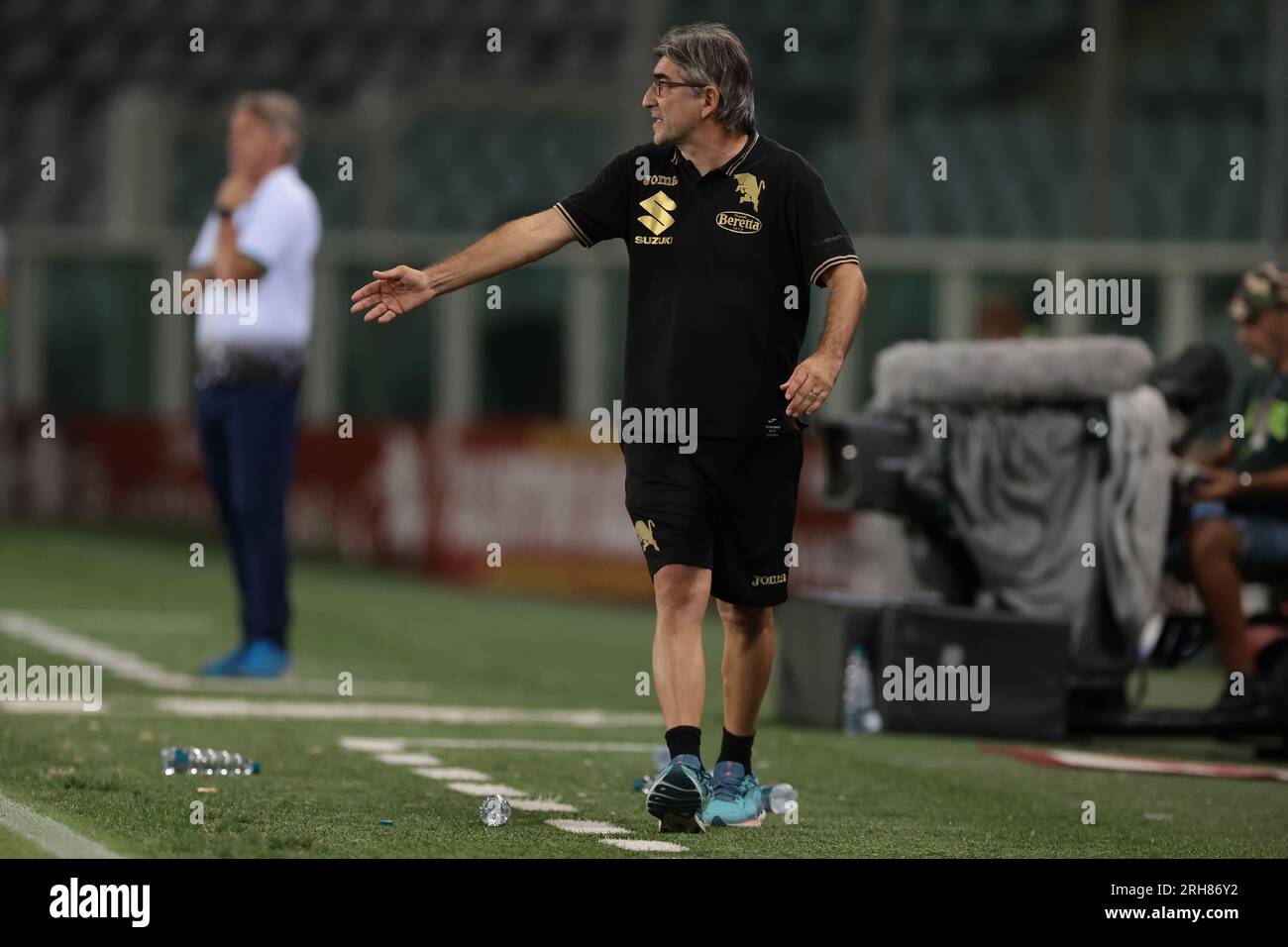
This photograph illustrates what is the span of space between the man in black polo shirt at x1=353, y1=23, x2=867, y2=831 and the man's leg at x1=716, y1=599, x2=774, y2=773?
4 centimetres

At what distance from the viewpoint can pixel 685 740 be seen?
23.4ft

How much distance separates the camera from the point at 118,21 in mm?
27094

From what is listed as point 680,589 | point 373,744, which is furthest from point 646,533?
point 373,744

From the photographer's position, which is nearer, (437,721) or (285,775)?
(285,775)

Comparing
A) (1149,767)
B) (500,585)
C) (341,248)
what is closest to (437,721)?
(1149,767)

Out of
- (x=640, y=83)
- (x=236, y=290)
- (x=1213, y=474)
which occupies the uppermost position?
(x=640, y=83)

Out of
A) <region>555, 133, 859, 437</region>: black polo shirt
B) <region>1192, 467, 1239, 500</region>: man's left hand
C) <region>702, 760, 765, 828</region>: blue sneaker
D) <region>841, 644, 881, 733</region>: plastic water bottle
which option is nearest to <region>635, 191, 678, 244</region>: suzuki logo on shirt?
<region>555, 133, 859, 437</region>: black polo shirt

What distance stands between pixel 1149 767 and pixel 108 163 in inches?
756

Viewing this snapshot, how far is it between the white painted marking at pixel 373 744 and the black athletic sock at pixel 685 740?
2.01m

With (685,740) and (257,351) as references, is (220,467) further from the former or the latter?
(685,740)

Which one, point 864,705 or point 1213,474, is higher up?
point 1213,474

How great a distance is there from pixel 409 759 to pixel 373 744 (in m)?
0.47
